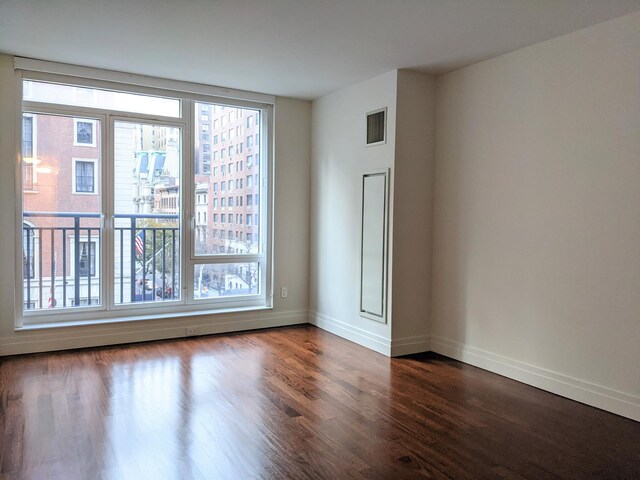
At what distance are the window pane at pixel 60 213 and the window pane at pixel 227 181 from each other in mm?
979

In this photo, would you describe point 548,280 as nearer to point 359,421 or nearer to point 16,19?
point 359,421

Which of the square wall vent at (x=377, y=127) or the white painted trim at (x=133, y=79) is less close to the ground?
the white painted trim at (x=133, y=79)

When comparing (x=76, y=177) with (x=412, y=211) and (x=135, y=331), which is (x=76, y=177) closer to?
(x=135, y=331)

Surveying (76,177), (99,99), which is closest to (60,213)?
(76,177)

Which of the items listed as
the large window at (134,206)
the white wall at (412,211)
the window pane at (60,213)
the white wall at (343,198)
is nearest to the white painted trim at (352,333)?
the white wall at (343,198)

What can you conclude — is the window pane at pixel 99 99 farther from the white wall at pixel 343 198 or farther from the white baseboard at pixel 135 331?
the white baseboard at pixel 135 331

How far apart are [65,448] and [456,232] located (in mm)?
3238

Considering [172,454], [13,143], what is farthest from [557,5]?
[13,143]

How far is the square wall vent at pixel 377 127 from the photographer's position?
433cm

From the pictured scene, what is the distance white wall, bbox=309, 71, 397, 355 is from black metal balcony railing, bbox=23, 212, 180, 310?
60.4 inches

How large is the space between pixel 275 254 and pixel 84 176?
6.70 feet

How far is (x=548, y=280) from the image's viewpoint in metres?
3.49

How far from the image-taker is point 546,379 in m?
Answer: 3.48

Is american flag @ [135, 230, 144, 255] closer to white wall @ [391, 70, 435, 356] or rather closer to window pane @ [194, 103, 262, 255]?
window pane @ [194, 103, 262, 255]
